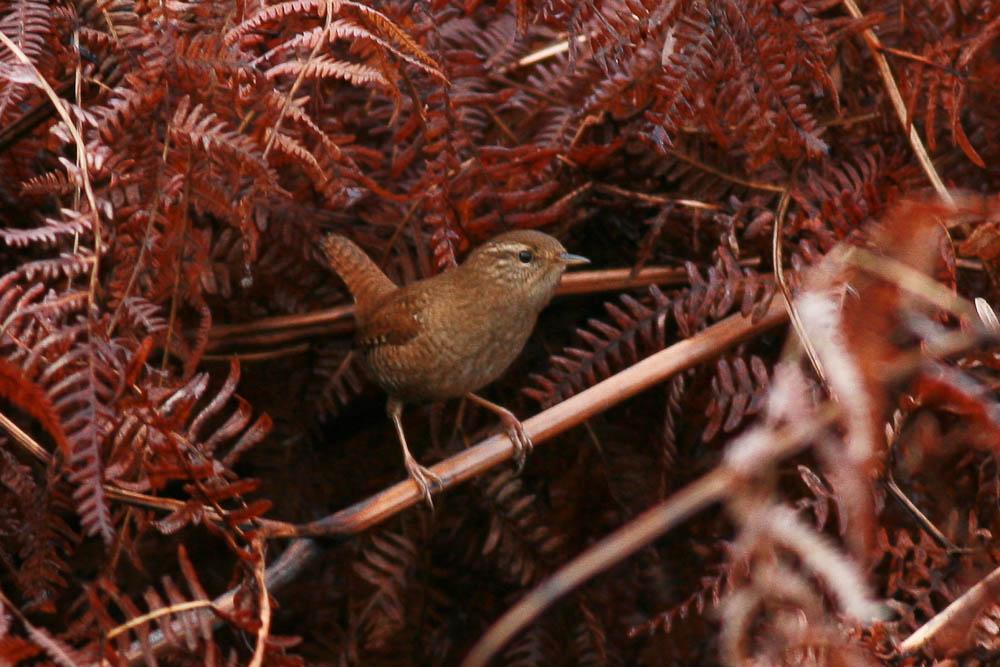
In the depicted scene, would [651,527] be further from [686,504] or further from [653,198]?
[653,198]

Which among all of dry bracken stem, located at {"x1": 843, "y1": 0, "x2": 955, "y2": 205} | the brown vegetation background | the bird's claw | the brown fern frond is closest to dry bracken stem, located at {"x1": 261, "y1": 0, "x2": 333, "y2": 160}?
the brown vegetation background

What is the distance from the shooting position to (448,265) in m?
1.51

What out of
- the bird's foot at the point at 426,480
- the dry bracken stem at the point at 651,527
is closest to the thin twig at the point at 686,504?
the dry bracken stem at the point at 651,527

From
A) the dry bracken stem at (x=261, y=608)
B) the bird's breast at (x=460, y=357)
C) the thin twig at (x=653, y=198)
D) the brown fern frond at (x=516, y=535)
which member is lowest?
the brown fern frond at (x=516, y=535)

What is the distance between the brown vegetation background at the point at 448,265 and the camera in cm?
108

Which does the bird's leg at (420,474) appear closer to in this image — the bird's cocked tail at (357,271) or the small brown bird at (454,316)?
the small brown bird at (454,316)

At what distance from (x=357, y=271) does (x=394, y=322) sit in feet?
0.33

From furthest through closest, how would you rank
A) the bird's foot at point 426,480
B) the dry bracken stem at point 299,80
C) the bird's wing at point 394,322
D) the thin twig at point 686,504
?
the bird's wing at point 394,322 → the bird's foot at point 426,480 → the dry bracken stem at point 299,80 → the thin twig at point 686,504

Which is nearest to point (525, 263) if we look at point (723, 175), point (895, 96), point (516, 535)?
point (723, 175)

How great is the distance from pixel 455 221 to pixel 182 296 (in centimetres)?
40

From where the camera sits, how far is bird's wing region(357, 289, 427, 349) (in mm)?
1656

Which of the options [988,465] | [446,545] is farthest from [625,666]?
[988,465]

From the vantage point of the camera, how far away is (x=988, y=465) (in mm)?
1384

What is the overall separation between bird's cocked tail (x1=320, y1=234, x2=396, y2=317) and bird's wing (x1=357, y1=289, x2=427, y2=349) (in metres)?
0.02
